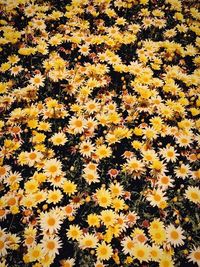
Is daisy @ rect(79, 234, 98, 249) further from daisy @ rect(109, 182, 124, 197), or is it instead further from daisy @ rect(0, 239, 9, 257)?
daisy @ rect(0, 239, 9, 257)

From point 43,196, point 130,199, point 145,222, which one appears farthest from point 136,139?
point 43,196

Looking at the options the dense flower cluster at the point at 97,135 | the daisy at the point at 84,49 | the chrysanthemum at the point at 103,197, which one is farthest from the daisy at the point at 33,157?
the daisy at the point at 84,49

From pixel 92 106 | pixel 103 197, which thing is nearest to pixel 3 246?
pixel 103 197

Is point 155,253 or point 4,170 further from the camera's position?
point 4,170

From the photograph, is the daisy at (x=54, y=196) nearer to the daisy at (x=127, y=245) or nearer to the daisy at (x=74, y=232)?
the daisy at (x=74, y=232)

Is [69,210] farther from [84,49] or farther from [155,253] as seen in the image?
[84,49]

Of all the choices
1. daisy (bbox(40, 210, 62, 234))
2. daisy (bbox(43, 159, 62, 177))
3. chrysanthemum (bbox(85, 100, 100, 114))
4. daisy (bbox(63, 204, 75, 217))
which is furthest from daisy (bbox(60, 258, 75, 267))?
chrysanthemum (bbox(85, 100, 100, 114))
